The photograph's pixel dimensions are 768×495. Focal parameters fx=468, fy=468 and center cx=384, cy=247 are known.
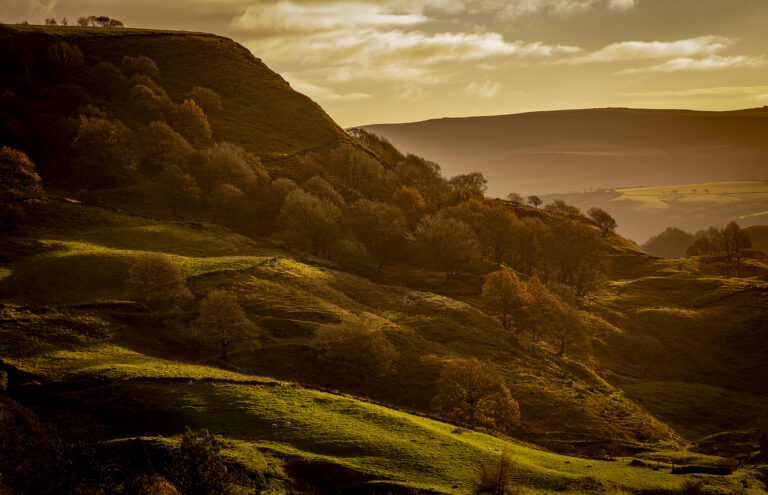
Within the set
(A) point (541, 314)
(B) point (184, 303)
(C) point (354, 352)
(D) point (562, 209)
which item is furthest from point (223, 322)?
(D) point (562, 209)

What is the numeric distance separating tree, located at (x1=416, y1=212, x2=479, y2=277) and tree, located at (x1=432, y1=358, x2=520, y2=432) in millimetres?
49974

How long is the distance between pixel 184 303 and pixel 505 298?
54470 millimetres

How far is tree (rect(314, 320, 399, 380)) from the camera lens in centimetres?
5650

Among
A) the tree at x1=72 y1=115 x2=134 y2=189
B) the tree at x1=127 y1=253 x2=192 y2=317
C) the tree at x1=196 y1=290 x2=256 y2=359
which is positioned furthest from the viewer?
the tree at x1=72 y1=115 x2=134 y2=189

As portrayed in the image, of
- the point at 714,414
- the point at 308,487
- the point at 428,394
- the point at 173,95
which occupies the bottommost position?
the point at 714,414

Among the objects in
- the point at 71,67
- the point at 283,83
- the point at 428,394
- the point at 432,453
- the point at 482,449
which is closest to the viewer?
the point at 432,453

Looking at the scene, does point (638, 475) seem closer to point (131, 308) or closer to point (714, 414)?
point (714, 414)

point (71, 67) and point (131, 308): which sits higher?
A: point (71, 67)

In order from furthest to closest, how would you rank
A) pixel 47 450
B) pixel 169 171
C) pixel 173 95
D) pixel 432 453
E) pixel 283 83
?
pixel 283 83, pixel 173 95, pixel 169 171, pixel 432 453, pixel 47 450

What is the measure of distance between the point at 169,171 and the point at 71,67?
62.6m

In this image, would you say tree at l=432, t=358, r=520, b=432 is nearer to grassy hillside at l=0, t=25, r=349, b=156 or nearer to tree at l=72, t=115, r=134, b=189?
tree at l=72, t=115, r=134, b=189

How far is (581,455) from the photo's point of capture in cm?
4566

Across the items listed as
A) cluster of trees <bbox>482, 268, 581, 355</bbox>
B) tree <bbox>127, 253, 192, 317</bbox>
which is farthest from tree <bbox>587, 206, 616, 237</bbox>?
tree <bbox>127, 253, 192, 317</bbox>

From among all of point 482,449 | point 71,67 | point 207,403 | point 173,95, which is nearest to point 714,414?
point 482,449
